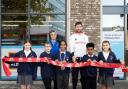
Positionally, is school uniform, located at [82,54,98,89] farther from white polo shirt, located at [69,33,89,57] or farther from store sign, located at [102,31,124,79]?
store sign, located at [102,31,124,79]

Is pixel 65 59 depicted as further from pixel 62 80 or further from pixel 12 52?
pixel 12 52

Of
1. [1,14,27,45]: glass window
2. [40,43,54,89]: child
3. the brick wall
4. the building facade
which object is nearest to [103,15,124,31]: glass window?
the building facade

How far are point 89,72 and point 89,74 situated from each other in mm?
71

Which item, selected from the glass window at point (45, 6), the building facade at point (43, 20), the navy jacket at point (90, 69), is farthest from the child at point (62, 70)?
the glass window at point (45, 6)

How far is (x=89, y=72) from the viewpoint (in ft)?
43.6

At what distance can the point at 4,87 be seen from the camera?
15.9 m

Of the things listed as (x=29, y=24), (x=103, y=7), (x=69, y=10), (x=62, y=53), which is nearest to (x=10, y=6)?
(x=29, y=24)

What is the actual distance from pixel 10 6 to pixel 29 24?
958 millimetres

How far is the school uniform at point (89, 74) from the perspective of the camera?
13.2 meters

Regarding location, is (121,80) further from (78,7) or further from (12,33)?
(12,33)

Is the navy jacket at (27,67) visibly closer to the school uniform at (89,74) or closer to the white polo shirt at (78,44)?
the white polo shirt at (78,44)

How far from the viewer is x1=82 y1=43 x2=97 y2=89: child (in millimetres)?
13156

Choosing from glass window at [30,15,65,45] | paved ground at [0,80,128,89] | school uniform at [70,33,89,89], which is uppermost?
glass window at [30,15,65,45]

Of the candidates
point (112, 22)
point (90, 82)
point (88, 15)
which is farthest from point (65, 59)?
point (112, 22)
